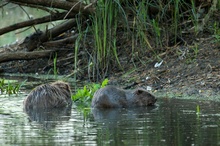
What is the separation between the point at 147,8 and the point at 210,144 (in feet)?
18.8

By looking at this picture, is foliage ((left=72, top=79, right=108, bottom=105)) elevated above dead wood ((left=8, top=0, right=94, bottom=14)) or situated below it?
below

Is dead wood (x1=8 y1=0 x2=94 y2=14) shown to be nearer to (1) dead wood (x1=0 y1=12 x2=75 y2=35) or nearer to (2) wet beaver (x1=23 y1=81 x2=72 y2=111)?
(1) dead wood (x1=0 y1=12 x2=75 y2=35)

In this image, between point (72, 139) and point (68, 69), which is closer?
point (72, 139)

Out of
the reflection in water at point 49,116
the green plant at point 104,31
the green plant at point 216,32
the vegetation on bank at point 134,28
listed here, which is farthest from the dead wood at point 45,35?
the reflection in water at point 49,116

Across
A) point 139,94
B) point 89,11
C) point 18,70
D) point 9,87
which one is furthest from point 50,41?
point 139,94

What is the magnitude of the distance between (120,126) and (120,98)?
2.26 meters

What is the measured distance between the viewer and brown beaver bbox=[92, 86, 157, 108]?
9.80 m

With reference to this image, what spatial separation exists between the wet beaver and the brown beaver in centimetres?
56

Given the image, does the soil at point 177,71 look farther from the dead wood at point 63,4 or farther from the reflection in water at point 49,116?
Answer: the reflection in water at point 49,116

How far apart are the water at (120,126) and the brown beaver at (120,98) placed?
213mm

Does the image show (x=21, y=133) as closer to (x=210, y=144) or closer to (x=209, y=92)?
(x=210, y=144)

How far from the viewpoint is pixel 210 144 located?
6480 millimetres

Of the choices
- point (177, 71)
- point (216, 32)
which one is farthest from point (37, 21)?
point (216, 32)

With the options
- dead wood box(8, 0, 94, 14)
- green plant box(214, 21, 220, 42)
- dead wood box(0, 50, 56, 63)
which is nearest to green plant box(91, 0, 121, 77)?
dead wood box(8, 0, 94, 14)
